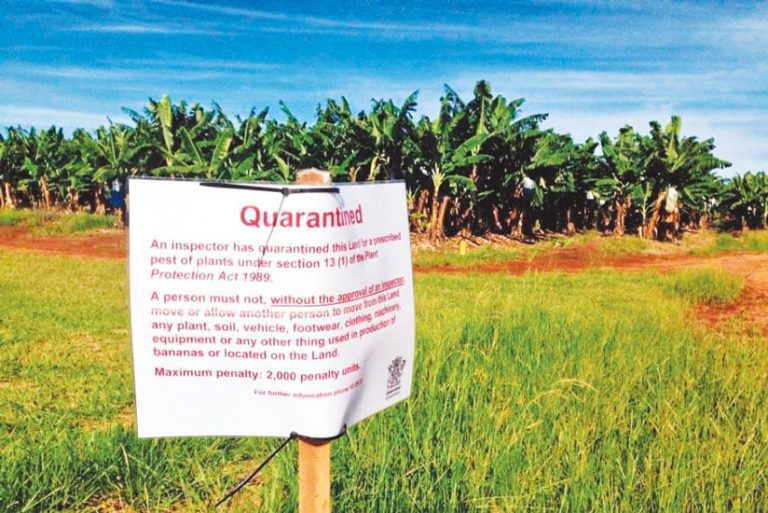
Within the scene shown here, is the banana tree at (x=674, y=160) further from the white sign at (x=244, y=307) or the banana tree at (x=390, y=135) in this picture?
the white sign at (x=244, y=307)

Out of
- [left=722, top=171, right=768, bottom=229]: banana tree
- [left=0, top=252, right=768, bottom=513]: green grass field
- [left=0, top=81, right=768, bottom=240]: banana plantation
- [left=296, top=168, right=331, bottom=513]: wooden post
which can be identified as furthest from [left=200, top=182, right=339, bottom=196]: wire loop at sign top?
[left=722, top=171, right=768, bottom=229]: banana tree

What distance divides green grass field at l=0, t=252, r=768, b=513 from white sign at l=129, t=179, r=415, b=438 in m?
0.61

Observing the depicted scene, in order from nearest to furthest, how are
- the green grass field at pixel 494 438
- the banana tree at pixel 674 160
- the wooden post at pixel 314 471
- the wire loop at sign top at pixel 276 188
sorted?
the wire loop at sign top at pixel 276 188 < the wooden post at pixel 314 471 < the green grass field at pixel 494 438 < the banana tree at pixel 674 160

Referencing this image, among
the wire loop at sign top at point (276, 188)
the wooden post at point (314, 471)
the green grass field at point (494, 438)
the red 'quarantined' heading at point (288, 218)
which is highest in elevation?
the wire loop at sign top at point (276, 188)

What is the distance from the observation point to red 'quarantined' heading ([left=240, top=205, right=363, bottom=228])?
191 centimetres

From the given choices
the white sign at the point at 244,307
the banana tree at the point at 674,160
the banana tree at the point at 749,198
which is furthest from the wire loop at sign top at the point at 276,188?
the banana tree at the point at 749,198

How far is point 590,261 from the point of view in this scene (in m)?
15.6

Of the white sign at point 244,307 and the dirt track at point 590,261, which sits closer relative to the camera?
the white sign at point 244,307

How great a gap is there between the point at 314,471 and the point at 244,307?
559 mm

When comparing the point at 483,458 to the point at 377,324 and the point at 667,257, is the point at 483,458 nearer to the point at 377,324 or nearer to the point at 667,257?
the point at 377,324

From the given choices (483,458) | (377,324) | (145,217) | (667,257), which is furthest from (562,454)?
(667,257)

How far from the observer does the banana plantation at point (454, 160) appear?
1931 cm

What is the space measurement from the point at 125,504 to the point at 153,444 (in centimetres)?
34

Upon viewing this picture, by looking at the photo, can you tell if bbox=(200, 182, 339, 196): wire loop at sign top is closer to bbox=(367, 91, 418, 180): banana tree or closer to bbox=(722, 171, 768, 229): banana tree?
bbox=(367, 91, 418, 180): banana tree
